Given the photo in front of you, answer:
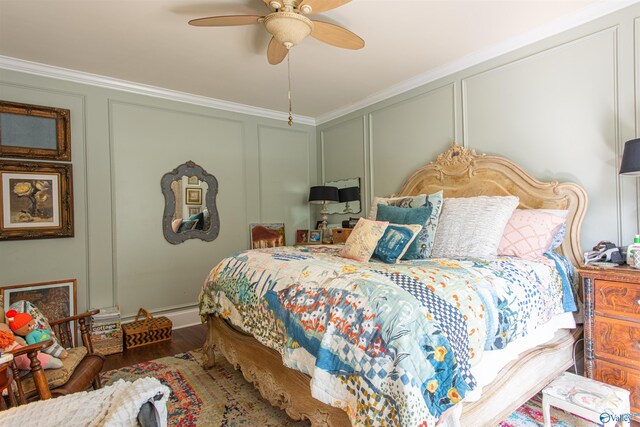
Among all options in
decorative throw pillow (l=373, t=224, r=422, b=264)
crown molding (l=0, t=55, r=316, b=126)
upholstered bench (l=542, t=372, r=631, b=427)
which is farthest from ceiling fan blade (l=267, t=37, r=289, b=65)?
upholstered bench (l=542, t=372, r=631, b=427)

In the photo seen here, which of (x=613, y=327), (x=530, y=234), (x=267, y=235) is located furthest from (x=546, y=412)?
(x=267, y=235)

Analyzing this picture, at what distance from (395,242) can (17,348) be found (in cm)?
213

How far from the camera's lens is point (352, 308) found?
1387 mm

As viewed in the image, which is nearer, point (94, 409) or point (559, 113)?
point (94, 409)

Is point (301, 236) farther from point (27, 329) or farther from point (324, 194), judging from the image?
point (27, 329)

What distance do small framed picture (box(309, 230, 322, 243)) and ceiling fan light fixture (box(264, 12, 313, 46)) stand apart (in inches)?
108

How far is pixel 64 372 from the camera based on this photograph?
1789mm

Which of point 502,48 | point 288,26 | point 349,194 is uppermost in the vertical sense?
point 502,48

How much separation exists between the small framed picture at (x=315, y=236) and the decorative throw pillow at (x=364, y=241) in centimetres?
208

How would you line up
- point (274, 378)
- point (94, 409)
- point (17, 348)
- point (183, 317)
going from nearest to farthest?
1. point (94, 409)
2. point (17, 348)
3. point (274, 378)
4. point (183, 317)

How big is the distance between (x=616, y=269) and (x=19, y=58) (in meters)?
4.93

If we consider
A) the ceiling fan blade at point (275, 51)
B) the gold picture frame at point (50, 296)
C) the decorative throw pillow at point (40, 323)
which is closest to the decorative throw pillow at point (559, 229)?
the ceiling fan blade at point (275, 51)

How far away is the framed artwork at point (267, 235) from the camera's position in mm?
4449

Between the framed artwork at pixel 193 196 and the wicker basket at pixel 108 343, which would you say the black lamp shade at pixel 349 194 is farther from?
the wicker basket at pixel 108 343
